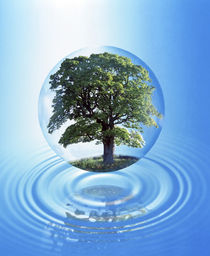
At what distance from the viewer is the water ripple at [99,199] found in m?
4.53

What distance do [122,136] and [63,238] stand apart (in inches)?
59.4

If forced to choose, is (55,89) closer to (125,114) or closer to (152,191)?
(125,114)

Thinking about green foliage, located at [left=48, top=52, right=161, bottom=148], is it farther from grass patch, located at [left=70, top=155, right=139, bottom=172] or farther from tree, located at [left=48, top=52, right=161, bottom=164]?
grass patch, located at [left=70, top=155, right=139, bottom=172]

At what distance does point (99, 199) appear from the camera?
536 cm

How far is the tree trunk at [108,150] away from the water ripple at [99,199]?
0.57 meters

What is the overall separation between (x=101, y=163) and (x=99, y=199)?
538 millimetres

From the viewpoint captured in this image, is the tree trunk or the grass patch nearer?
the tree trunk

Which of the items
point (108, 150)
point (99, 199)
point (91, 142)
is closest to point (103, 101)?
point (91, 142)

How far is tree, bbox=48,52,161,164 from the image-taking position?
4.90 meters

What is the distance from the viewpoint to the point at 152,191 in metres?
5.46

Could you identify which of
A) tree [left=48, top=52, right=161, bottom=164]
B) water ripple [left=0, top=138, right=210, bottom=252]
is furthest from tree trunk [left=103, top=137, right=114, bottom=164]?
water ripple [left=0, top=138, right=210, bottom=252]

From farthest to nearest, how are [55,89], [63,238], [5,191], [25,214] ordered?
[5,191]
[55,89]
[25,214]
[63,238]

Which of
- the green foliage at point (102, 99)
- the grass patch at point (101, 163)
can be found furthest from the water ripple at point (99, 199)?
the green foliage at point (102, 99)

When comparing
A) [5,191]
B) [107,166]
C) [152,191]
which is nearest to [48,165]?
[5,191]
